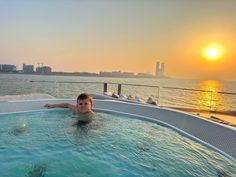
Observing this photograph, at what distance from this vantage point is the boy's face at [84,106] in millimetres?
3977

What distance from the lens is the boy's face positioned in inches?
157

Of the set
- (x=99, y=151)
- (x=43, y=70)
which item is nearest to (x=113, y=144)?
(x=99, y=151)

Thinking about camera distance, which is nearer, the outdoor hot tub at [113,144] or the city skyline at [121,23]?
the outdoor hot tub at [113,144]

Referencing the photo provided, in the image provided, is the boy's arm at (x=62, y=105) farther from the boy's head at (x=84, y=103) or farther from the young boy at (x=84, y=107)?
the boy's head at (x=84, y=103)

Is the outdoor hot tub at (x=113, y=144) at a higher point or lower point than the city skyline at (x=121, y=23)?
lower

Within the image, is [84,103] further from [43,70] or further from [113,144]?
[43,70]

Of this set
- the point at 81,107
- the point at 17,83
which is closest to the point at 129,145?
the point at 81,107

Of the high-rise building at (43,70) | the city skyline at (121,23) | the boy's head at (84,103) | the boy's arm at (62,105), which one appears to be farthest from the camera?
the high-rise building at (43,70)

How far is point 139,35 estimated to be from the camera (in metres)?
9.64

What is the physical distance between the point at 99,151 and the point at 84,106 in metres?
1.44

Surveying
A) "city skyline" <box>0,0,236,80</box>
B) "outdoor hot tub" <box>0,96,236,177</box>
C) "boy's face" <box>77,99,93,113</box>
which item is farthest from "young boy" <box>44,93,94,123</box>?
"city skyline" <box>0,0,236,80</box>

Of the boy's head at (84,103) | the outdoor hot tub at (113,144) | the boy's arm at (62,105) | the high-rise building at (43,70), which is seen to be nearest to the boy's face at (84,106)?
the boy's head at (84,103)

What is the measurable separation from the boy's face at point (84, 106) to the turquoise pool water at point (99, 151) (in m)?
0.29

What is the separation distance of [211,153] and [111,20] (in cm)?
670
